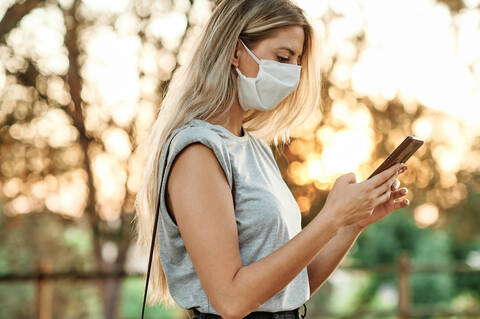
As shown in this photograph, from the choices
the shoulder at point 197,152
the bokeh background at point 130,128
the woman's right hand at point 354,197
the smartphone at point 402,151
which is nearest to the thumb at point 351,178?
the woman's right hand at point 354,197

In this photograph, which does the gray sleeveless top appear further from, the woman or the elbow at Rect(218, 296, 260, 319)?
the elbow at Rect(218, 296, 260, 319)

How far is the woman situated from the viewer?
1374mm

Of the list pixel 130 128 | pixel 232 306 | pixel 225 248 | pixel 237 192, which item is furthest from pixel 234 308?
pixel 130 128

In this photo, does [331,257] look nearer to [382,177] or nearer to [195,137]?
[382,177]

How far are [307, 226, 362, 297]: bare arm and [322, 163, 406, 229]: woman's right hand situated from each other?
0.38 metres

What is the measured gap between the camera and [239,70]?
5.48ft

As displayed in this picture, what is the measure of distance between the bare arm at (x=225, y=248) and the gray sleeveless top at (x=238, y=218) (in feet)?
0.22

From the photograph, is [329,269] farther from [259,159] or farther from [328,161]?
[328,161]

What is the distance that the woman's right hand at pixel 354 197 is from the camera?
4.56 feet

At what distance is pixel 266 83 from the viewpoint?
5.41 feet

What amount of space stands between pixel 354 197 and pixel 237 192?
27 centimetres

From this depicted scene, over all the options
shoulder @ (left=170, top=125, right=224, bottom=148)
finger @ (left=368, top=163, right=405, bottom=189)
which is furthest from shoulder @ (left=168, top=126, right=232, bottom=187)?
finger @ (left=368, top=163, right=405, bottom=189)

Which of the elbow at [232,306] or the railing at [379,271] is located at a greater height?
the elbow at [232,306]

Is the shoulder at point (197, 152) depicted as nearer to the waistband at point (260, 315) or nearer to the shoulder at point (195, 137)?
the shoulder at point (195, 137)
